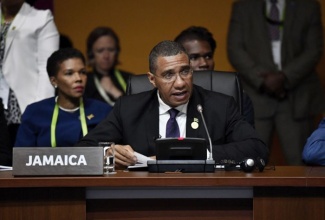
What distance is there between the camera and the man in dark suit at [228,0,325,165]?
676 centimetres

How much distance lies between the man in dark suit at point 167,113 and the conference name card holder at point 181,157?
55cm

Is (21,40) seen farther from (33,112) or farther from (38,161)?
(38,161)

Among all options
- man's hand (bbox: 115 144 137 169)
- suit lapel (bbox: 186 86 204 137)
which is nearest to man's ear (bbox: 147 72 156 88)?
suit lapel (bbox: 186 86 204 137)

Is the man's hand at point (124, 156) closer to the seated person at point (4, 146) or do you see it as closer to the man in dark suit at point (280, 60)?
the seated person at point (4, 146)

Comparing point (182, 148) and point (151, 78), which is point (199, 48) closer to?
point (151, 78)

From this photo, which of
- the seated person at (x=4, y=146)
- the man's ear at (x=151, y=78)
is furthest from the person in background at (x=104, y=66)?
the man's ear at (x=151, y=78)

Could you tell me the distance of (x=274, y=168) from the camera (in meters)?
4.01

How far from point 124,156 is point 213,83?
93cm

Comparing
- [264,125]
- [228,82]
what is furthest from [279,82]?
[228,82]

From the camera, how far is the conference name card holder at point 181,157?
3838 millimetres

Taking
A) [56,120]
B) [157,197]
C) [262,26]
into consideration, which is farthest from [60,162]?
[262,26]

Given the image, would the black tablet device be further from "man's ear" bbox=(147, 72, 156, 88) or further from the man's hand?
"man's ear" bbox=(147, 72, 156, 88)

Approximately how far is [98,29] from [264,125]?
1.59m

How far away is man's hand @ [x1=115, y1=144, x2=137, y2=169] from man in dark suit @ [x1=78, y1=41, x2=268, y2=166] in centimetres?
A: 21
